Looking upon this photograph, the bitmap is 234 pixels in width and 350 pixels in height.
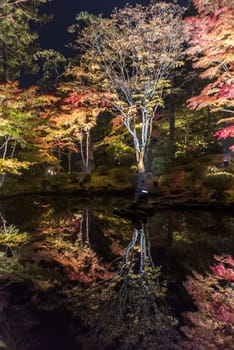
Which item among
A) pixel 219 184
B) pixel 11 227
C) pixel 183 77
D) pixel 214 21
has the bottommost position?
pixel 11 227

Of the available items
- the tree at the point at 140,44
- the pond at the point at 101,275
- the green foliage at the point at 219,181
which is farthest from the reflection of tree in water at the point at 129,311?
the tree at the point at 140,44

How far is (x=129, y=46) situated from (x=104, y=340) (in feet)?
41.9

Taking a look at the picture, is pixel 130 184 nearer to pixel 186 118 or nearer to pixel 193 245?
pixel 186 118

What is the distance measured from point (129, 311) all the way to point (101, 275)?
151 cm

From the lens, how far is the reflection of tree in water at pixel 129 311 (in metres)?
3.72

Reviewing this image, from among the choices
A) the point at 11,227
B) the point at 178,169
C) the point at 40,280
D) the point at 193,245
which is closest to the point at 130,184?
the point at 178,169

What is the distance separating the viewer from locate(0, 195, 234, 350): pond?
392 centimetres

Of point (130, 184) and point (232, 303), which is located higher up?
point (130, 184)

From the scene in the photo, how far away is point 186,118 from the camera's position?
2069cm

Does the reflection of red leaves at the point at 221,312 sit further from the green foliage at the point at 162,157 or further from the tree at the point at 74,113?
the tree at the point at 74,113

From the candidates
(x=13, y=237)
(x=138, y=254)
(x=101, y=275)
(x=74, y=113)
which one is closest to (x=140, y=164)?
(x=74, y=113)

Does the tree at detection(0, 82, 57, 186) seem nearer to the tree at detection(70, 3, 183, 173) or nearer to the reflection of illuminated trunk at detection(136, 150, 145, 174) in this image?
the tree at detection(70, 3, 183, 173)

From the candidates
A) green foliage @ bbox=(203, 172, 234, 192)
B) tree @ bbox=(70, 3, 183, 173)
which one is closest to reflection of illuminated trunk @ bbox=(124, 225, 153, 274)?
green foliage @ bbox=(203, 172, 234, 192)

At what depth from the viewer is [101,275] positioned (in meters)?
5.87
